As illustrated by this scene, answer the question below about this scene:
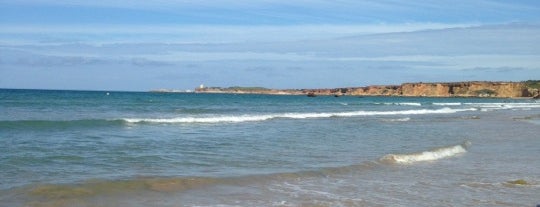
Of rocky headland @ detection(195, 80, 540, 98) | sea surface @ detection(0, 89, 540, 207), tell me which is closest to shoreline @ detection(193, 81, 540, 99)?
rocky headland @ detection(195, 80, 540, 98)

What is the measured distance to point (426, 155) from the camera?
1638cm

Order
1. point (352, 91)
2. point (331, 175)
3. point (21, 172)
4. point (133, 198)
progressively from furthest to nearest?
1. point (352, 91)
2. point (331, 175)
3. point (21, 172)
4. point (133, 198)

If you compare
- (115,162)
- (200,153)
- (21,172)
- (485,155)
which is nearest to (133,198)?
(21,172)

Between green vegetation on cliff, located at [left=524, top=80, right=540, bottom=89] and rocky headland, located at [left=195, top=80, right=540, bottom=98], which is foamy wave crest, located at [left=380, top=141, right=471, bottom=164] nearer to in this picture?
rocky headland, located at [left=195, top=80, right=540, bottom=98]

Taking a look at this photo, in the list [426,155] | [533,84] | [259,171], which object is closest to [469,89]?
[533,84]

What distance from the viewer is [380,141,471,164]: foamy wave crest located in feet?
49.9

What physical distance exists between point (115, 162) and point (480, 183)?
7183 millimetres

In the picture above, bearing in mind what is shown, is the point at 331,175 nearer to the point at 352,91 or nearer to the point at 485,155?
the point at 485,155

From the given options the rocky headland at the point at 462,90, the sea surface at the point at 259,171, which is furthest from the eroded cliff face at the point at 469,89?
the sea surface at the point at 259,171

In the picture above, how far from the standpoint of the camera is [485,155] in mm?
→ 16797

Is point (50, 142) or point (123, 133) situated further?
point (123, 133)

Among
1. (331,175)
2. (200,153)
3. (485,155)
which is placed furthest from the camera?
(485,155)

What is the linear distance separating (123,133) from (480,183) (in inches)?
533

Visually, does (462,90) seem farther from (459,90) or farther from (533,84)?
(533,84)
